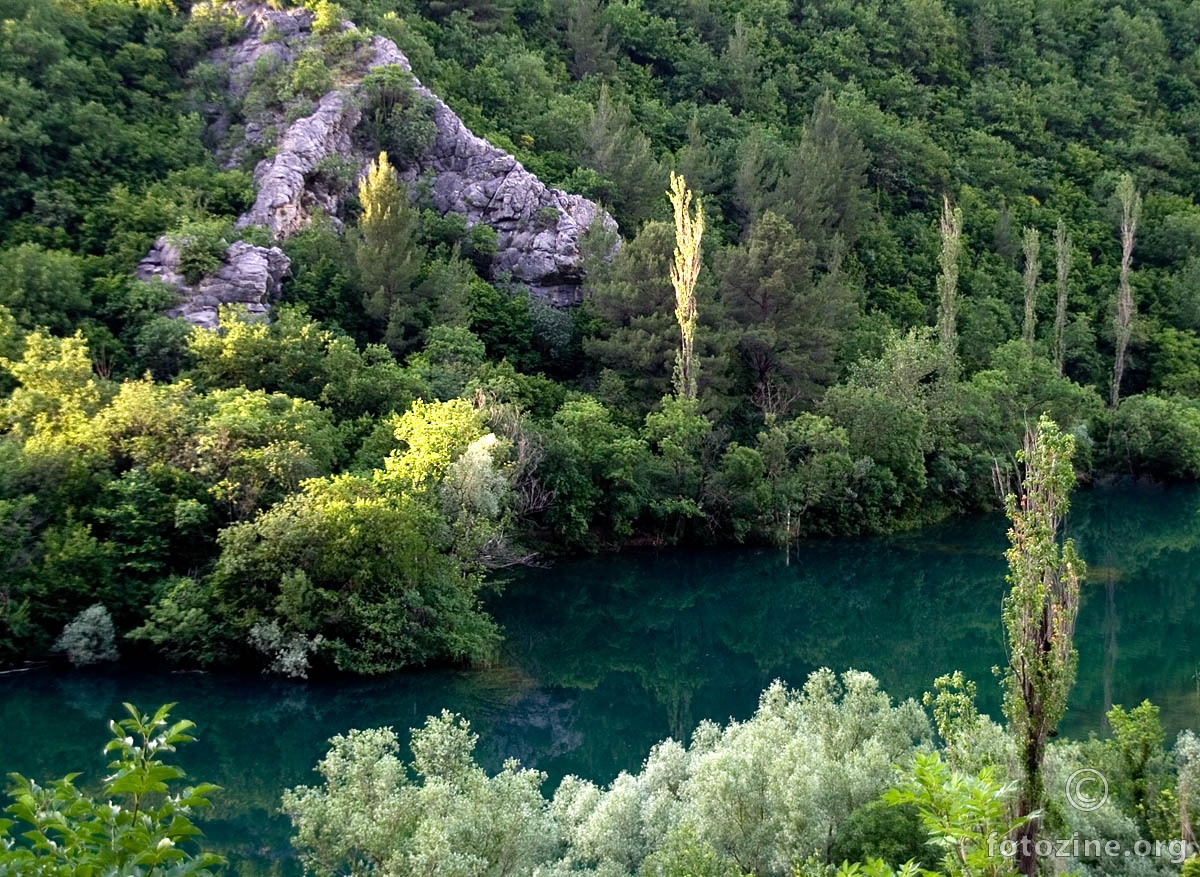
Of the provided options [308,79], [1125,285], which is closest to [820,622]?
[308,79]

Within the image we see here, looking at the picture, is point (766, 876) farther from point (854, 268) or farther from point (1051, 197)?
point (1051, 197)

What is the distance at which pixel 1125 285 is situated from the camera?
6138 centimetres

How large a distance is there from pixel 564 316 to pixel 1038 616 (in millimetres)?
35637

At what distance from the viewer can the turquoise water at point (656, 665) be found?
68.6 feet

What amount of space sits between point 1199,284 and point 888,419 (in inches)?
1304

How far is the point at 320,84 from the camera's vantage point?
4772cm

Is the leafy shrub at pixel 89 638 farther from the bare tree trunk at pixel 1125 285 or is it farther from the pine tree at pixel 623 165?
the bare tree trunk at pixel 1125 285

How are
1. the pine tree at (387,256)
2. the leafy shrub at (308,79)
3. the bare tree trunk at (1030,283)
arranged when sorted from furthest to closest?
the bare tree trunk at (1030,283) < the leafy shrub at (308,79) < the pine tree at (387,256)

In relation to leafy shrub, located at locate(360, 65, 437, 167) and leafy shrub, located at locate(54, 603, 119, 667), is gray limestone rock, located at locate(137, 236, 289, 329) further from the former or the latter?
leafy shrub, located at locate(54, 603, 119, 667)

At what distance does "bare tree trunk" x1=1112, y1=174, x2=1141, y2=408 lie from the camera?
59.3 m

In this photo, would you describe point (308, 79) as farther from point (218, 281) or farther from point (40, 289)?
point (40, 289)

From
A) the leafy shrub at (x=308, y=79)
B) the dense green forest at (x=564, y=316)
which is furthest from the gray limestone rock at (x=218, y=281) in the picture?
the leafy shrub at (x=308, y=79)

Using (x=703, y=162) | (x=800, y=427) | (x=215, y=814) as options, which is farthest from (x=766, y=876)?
(x=703, y=162)

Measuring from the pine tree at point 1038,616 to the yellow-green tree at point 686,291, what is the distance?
28830 mm
